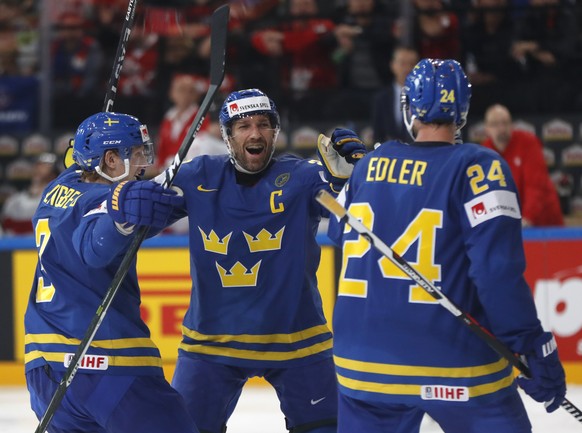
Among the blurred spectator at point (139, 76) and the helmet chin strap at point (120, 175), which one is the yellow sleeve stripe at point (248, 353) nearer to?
the helmet chin strap at point (120, 175)

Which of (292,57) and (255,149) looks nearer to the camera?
(255,149)

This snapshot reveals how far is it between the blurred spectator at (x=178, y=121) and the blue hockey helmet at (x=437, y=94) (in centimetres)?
398

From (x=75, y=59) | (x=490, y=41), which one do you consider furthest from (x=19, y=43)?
(x=490, y=41)

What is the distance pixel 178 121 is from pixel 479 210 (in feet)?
14.6

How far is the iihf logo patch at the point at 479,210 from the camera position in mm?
2754

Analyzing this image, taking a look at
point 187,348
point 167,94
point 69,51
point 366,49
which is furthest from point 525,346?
Answer: point 69,51

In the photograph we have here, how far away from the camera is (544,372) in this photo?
2.80 metres

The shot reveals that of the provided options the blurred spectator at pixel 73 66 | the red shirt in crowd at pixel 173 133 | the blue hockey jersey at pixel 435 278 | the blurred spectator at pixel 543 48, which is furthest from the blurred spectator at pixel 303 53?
the blue hockey jersey at pixel 435 278

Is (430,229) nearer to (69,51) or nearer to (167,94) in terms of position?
(167,94)

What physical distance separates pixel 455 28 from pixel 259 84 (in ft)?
4.61

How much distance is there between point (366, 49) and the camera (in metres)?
7.63

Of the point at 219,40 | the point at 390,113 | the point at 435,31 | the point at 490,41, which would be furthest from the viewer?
the point at 490,41

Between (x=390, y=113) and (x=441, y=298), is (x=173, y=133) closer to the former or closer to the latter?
(x=390, y=113)

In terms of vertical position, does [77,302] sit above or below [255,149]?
below
